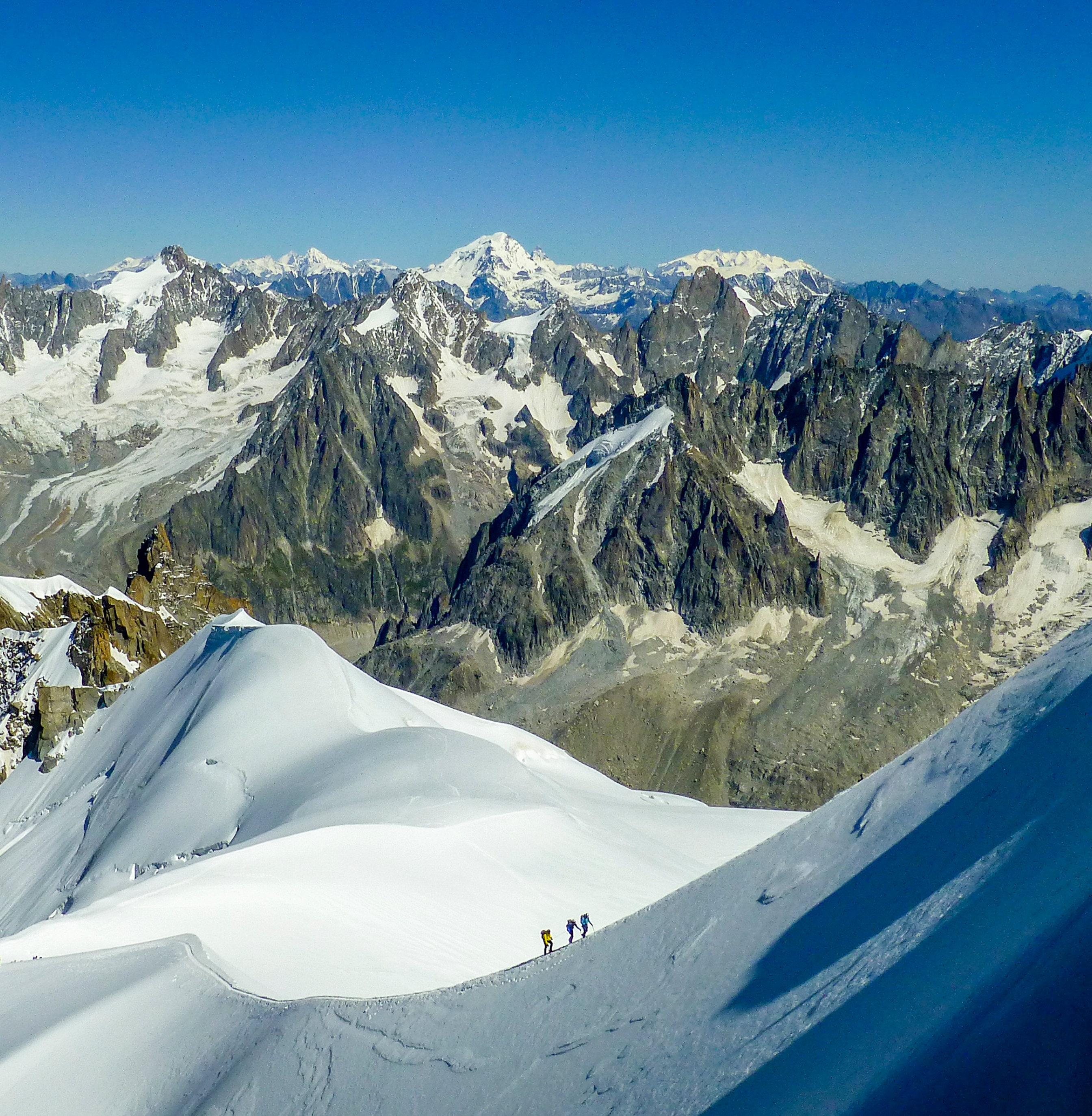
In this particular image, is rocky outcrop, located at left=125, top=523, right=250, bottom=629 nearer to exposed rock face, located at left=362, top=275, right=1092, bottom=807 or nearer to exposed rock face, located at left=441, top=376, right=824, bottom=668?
exposed rock face, located at left=362, top=275, right=1092, bottom=807

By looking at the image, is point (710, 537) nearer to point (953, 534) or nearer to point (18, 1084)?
point (953, 534)

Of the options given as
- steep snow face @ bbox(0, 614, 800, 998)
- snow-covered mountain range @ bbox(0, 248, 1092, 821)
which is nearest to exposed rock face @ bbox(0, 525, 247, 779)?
steep snow face @ bbox(0, 614, 800, 998)

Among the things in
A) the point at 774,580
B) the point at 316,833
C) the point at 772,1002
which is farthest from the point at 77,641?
the point at 774,580

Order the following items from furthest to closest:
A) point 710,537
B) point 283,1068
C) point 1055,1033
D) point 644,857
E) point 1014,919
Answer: point 710,537, point 644,857, point 283,1068, point 1014,919, point 1055,1033

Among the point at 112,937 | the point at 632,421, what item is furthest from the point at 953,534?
the point at 112,937

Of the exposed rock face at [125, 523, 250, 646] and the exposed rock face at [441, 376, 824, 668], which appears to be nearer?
the exposed rock face at [125, 523, 250, 646]

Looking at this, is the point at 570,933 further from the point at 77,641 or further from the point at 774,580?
the point at 774,580

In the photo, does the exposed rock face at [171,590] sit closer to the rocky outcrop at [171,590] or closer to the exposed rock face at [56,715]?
the rocky outcrop at [171,590]
